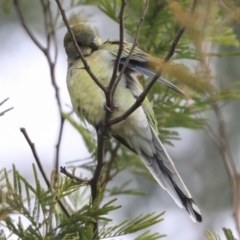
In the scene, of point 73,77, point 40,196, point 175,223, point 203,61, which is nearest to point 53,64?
point 73,77

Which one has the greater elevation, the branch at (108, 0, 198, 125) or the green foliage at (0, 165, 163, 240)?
the branch at (108, 0, 198, 125)

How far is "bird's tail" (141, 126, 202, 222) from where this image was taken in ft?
9.77

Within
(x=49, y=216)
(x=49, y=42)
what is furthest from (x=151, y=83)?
(x=49, y=42)

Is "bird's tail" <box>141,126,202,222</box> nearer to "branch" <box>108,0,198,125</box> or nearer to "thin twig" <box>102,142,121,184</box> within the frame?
"thin twig" <box>102,142,121,184</box>

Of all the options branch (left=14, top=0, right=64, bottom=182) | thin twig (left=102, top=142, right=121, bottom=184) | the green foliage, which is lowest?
the green foliage

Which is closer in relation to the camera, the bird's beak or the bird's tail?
the bird's tail

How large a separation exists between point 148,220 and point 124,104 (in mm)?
1041

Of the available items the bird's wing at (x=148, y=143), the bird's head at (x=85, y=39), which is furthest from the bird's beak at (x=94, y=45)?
the bird's wing at (x=148, y=143)

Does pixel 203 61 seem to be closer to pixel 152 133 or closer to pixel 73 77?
pixel 152 133

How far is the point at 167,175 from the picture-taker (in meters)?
3.10

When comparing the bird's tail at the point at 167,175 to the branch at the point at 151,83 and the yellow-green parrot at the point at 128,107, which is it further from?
the branch at the point at 151,83

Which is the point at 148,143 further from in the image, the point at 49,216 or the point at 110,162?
the point at 49,216

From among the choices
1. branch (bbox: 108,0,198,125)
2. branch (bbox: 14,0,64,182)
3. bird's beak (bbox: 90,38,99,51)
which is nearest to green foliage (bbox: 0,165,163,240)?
branch (bbox: 108,0,198,125)

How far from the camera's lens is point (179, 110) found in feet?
11.1
